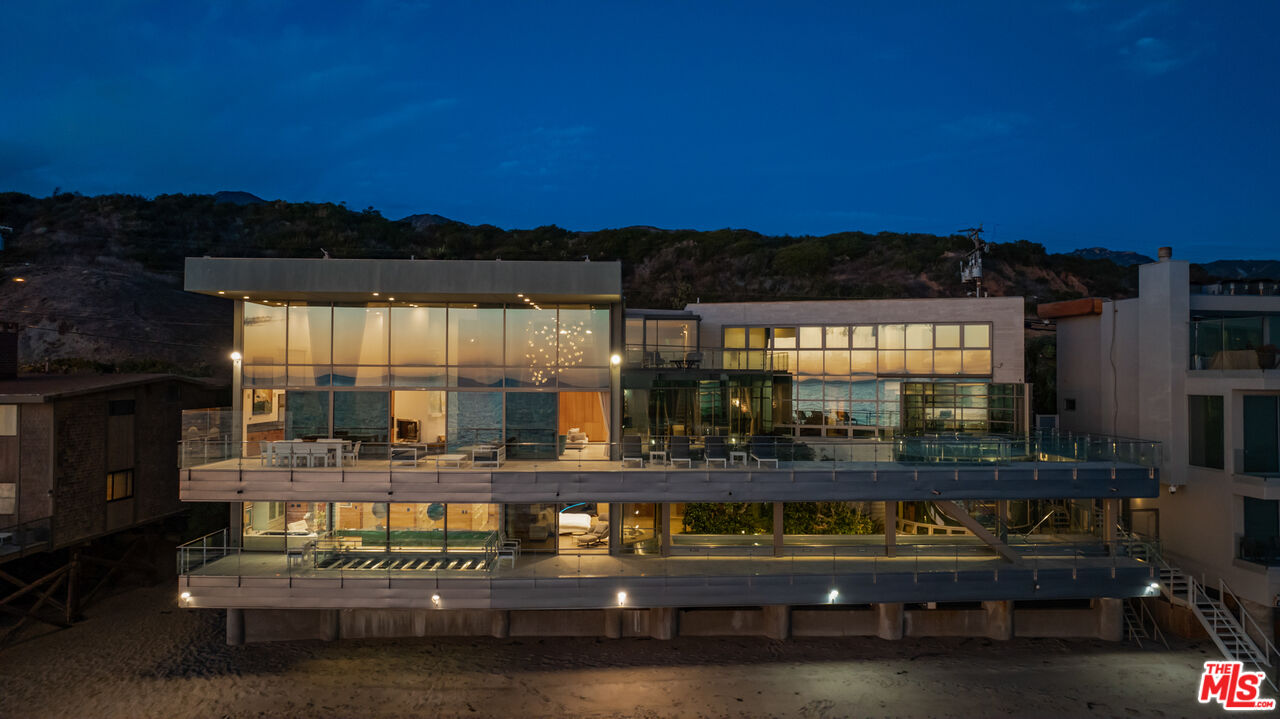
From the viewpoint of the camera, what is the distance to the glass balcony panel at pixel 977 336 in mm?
23328

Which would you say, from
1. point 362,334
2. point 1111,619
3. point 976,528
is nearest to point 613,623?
point 976,528

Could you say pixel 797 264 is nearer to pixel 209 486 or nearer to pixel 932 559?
pixel 932 559

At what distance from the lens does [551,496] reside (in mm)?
15516

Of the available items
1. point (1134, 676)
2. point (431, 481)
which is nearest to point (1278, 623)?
point (1134, 676)

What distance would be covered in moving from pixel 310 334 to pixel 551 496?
8180 mm

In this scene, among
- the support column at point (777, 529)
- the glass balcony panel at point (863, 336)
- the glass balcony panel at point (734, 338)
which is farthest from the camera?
Answer: the glass balcony panel at point (734, 338)

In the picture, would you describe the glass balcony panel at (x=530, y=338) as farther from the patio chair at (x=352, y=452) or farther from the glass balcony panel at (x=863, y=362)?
the glass balcony panel at (x=863, y=362)

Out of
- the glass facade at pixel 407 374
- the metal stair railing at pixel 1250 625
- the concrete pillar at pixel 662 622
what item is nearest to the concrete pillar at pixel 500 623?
the concrete pillar at pixel 662 622

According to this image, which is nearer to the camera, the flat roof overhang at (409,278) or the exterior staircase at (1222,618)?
the exterior staircase at (1222,618)

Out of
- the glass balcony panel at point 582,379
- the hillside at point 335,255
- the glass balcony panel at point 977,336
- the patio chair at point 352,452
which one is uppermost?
the hillside at point 335,255

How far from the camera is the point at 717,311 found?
2638cm

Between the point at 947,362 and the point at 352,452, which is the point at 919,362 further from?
the point at 352,452

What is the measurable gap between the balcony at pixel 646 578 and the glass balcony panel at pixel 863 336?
359 inches

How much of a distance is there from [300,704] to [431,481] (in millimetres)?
5525
